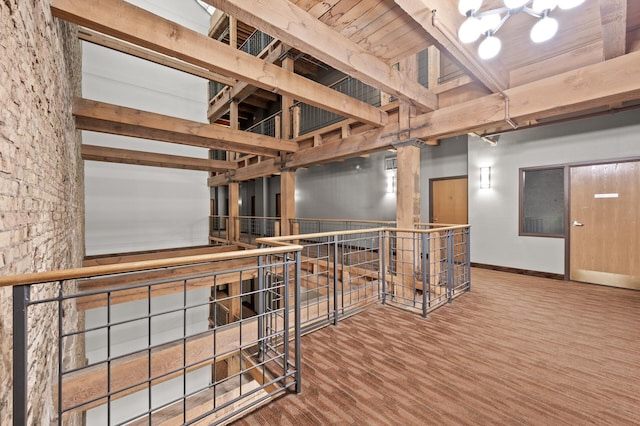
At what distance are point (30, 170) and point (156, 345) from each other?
1.26 metres

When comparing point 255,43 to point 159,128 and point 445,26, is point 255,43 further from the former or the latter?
point 445,26

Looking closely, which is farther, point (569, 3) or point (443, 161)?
point (443, 161)

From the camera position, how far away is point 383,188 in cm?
687

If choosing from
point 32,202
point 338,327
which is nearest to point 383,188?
point 338,327

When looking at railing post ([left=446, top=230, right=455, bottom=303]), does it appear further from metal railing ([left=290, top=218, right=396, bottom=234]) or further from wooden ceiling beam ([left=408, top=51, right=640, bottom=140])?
metal railing ([left=290, top=218, right=396, bottom=234])

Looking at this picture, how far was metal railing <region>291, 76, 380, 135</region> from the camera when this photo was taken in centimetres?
682

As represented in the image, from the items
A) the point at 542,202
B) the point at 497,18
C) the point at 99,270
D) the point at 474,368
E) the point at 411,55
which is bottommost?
the point at 474,368

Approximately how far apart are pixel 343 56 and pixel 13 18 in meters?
2.06

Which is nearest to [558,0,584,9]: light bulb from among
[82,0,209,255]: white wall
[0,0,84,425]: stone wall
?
[0,0,84,425]: stone wall

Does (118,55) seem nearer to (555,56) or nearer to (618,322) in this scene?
(555,56)

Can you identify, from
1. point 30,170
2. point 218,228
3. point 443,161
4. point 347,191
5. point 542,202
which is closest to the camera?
point 30,170

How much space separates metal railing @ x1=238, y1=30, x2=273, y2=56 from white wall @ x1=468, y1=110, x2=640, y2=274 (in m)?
6.16

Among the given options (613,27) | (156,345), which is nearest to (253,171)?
(156,345)

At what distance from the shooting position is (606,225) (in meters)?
4.18
